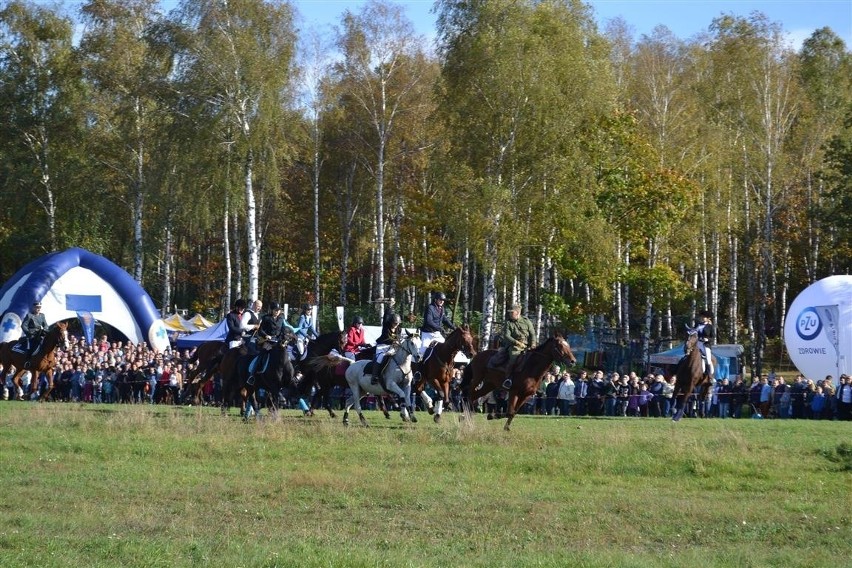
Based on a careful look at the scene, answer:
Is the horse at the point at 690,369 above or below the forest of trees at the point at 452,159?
below

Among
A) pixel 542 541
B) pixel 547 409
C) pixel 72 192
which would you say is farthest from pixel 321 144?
pixel 542 541

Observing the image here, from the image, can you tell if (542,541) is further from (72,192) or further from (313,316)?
(72,192)

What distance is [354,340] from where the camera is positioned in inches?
1113

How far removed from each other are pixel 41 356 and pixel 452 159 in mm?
18915

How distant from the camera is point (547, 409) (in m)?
34.7

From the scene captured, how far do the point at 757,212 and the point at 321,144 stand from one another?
74.8 ft

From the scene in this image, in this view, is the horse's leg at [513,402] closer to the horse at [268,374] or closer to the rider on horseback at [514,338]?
the rider on horseback at [514,338]

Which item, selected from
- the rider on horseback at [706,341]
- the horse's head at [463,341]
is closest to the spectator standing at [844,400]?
the rider on horseback at [706,341]

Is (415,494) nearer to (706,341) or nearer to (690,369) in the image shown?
(690,369)

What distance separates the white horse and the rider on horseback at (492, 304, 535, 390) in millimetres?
1968

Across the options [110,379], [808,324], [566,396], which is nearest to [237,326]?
[566,396]

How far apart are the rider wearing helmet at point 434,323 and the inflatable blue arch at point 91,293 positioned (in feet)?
69.3

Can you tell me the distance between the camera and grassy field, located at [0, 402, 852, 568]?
487 inches

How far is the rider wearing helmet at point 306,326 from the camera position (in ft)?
94.7
